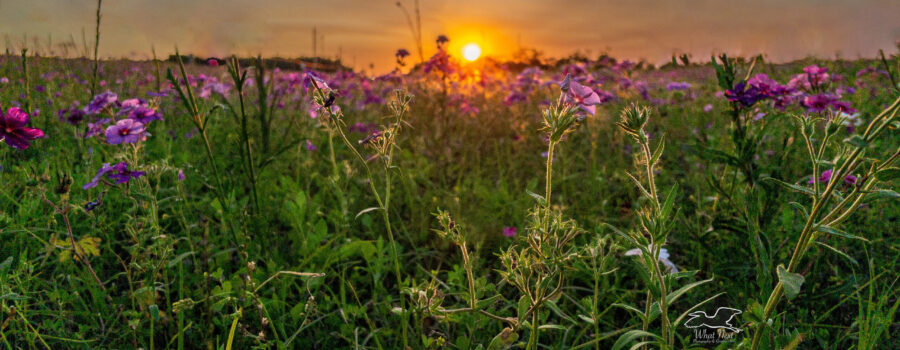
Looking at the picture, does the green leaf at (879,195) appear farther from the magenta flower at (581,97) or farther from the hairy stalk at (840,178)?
the magenta flower at (581,97)

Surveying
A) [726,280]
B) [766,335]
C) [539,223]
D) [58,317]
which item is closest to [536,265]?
[539,223]

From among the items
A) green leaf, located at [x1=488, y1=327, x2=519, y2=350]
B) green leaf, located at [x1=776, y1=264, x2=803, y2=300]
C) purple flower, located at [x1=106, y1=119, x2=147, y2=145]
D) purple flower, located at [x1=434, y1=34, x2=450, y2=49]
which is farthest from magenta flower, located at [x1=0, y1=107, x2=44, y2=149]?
purple flower, located at [x1=434, y1=34, x2=450, y2=49]

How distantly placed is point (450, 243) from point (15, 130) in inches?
66.0

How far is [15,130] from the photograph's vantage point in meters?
1.53

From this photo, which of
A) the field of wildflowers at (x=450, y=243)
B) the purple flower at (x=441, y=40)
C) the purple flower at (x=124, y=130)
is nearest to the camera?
the field of wildflowers at (x=450, y=243)

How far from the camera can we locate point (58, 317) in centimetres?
170

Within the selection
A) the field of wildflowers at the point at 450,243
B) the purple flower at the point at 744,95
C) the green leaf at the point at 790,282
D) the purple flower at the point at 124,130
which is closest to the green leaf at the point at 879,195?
the field of wildflowers at the point at 450,243

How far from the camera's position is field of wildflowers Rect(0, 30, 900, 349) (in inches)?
44.2

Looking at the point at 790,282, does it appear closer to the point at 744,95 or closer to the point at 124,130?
the point at 744,95

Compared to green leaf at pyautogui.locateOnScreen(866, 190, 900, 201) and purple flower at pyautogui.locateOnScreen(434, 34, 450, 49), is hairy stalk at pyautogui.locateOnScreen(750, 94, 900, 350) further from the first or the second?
purple flower at pyautogui.locateOnScreen(434, 34, 450, 49)

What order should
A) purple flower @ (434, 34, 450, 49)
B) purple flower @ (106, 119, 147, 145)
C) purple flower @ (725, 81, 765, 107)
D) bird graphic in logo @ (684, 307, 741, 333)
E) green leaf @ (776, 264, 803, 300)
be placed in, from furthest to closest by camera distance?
1. purple flower @ (434, 34, 450, 49)
2. purple flower @ (106, 119, 147, 145)
3. purple flower @ (725, 81, 765, 107)
4. bird graphic in logo @ (684, 307, 741, 333)
5. green leaf @ (776, 264, 803, 300)

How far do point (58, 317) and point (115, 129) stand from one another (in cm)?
70

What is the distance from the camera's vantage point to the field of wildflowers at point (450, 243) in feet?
3.68

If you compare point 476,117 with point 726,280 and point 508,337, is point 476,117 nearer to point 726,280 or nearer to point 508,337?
point 726,280
